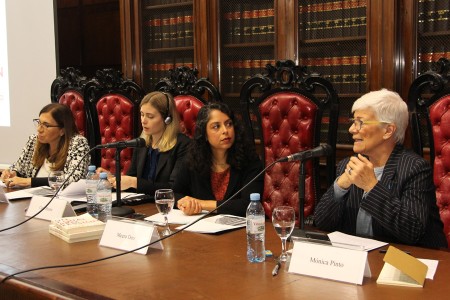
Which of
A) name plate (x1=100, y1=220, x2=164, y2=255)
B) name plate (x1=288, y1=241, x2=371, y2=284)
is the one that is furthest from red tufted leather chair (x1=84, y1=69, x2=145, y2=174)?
name plate (x1=288, y1=241, x2=371, y2=284)

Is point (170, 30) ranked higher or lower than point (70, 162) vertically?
higher

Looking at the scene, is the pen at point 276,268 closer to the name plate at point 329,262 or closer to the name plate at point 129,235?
the name plate at point 329,262

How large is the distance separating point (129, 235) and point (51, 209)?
67cm

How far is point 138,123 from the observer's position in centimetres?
435

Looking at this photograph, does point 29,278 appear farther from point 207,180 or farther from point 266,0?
point 266,0

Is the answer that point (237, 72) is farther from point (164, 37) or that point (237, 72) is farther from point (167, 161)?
point (167, 161)

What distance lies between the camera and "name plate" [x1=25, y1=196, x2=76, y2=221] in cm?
254

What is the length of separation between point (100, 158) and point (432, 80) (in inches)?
99.7

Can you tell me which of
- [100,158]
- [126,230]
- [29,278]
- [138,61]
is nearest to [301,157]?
[126,230]

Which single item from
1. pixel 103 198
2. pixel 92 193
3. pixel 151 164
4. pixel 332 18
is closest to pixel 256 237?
pixel 103 198

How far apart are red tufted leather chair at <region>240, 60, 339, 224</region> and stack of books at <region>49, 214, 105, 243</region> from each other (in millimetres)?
1341

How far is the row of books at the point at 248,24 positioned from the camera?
445cm

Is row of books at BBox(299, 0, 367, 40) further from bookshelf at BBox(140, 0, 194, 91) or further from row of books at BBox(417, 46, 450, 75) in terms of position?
bookshelf at BBox(140, 0, 194, 91)

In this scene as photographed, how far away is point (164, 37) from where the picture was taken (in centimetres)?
510
